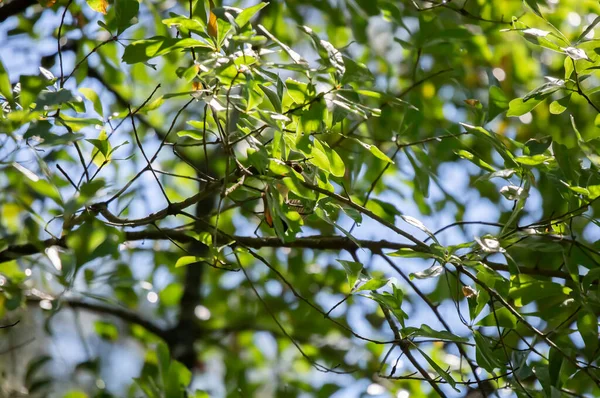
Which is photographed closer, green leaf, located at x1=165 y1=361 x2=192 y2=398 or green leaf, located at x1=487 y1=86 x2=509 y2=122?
green leaf, located at x1=487 y1=86 x2=509 y2=122

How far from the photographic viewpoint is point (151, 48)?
0.68m

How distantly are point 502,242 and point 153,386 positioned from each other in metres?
0.57

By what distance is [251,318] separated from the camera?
1.81 meters

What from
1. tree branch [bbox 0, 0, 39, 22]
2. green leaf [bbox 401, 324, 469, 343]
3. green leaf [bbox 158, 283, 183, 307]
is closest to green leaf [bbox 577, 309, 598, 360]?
green leaf [bbox 401, 324, 469, 343]

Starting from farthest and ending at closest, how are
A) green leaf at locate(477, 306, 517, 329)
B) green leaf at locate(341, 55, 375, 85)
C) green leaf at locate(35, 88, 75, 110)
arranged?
green leaf at locate(477, 306, 517, 329) → green leaf at locate(341, 55, 375, 85) → green leaf at locate(35, 88, 75, 110)

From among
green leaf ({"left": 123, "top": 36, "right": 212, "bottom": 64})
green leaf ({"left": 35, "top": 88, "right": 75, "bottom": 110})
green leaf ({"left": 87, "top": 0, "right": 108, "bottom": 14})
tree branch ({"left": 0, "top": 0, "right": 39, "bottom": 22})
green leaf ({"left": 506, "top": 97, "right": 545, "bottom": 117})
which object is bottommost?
green leaf ({"left": 35, "top": 88, "right": 75, "bottom": 110})

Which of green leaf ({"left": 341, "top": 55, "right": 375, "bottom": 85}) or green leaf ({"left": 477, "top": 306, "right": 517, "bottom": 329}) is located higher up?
green leaf ({"left": 341, "top": 55, "right": 375, "bottom": 85})

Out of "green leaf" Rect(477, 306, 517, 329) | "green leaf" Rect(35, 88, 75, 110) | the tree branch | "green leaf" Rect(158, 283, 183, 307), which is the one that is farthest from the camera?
"green leaf" Rect(158, 283, 183, 307)

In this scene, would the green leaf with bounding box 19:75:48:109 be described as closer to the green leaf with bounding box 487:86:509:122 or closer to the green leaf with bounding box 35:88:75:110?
the green leaf with bounding box 35:88:75:110

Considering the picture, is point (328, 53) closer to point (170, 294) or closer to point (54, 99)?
point (54, 99)

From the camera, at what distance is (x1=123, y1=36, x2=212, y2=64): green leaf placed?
667mm

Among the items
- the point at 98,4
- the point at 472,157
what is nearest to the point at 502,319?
the point at 472,157

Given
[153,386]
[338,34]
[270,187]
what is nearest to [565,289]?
[270,187]

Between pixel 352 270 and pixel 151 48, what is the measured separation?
1.01 ft
